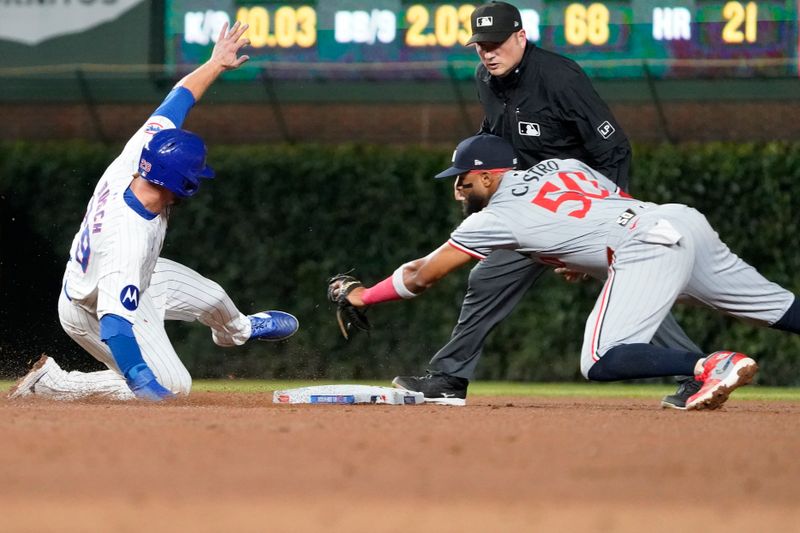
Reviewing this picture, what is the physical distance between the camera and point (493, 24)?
287 inches

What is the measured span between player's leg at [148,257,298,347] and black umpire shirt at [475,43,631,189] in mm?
1693

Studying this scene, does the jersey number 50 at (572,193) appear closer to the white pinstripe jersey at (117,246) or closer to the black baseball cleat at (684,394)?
the black baseball cleat at (684,394)

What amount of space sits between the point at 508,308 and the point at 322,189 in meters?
4.59

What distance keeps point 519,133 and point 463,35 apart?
566 cm

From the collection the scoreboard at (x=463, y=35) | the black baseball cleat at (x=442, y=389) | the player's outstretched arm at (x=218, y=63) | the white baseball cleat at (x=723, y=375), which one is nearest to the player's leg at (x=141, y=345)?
the player's outstretched arm at (x=218, y=63)

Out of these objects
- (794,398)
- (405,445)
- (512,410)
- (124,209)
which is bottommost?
(794,398)

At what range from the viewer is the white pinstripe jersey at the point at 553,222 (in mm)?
6586

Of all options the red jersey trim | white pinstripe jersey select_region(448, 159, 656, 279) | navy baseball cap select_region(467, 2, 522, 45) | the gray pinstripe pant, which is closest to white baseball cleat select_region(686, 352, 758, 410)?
white pinstripe jersey select_region(448, 159, 656, 279)

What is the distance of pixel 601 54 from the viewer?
1273 cm

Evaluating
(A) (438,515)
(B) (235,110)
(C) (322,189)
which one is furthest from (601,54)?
(A) (438,515)

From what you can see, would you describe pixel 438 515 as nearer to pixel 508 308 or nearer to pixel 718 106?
pixel 508 308

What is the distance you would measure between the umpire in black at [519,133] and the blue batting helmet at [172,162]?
1648 mm

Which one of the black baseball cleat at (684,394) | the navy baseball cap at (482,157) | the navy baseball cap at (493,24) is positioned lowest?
the black baseball cleat at (684,394)

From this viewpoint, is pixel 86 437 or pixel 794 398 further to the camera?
pixel 794 398
